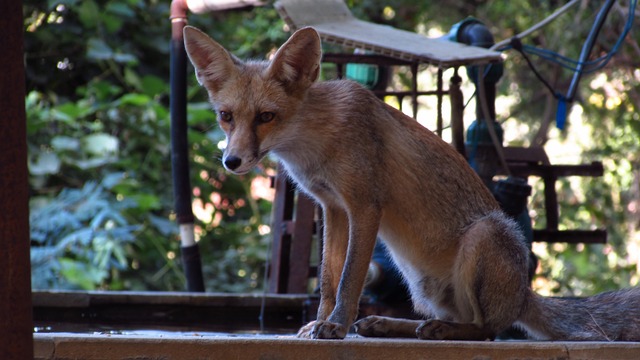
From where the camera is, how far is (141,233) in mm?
9266

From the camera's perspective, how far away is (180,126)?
6254 mm

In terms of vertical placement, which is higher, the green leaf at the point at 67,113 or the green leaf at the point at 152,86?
the green leaf at the point at 152,86

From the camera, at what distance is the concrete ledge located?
3.11 meters

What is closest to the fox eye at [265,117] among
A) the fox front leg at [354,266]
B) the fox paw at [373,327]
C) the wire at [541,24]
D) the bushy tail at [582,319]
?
the fox front leg at [354,266]

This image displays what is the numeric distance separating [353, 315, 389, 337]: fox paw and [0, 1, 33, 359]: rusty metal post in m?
1.73

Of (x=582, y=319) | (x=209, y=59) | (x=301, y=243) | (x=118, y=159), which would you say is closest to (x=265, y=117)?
(x=209, y=59)

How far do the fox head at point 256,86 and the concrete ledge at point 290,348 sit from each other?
2.34ft

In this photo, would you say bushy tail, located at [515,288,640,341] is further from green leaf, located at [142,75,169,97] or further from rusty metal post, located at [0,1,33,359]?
green leaf, located at [142,75,169,97]

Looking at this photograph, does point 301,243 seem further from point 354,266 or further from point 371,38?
point 354,266

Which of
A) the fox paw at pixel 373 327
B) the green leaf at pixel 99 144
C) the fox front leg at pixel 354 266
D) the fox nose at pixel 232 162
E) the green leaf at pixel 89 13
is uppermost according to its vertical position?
the green leaf at pixel 89 13

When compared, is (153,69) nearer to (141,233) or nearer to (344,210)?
(141,233)

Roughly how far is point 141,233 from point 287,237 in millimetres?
3154

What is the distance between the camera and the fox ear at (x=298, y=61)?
370 cm

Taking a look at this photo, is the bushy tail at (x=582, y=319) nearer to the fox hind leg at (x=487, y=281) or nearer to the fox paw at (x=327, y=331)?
the fox hind leg at (x=487, y=281)
